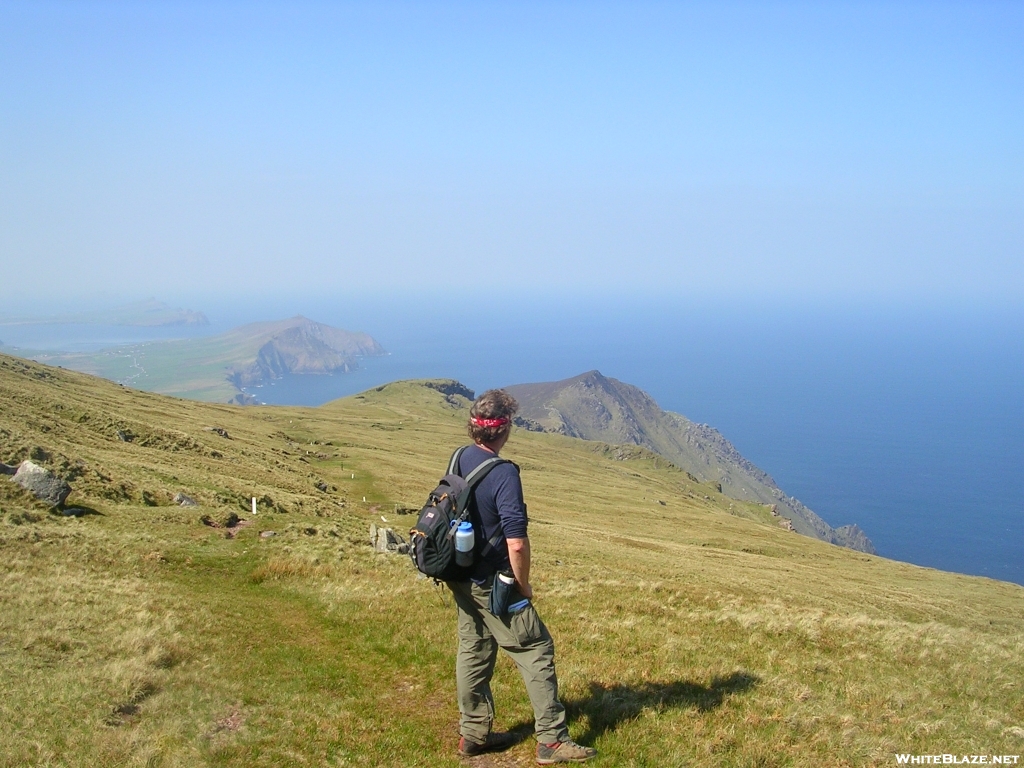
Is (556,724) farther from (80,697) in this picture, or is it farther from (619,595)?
(619,595)

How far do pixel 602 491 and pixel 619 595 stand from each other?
96.7 m

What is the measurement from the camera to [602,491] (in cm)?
11300

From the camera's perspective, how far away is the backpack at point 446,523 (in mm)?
7441

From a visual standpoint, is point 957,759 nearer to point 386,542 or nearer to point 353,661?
point 353,661

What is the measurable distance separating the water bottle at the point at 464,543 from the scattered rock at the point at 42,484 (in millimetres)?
19834

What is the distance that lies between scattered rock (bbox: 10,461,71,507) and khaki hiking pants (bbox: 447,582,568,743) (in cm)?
1928

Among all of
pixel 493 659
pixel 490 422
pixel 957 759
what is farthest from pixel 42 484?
pixel 957 759

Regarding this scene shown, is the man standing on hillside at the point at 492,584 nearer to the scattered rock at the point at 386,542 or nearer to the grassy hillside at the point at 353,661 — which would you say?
the grassy hillside at the point at 353,661

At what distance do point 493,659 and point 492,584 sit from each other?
1236mm

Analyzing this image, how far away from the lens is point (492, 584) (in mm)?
7648

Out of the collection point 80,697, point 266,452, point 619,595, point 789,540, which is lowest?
point 789,540

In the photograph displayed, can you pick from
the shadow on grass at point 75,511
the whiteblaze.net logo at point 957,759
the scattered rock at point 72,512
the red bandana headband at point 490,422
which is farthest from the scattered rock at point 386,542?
the whiteblaze.net logo at point 957,759

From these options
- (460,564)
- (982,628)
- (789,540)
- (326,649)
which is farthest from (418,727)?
(789,540)

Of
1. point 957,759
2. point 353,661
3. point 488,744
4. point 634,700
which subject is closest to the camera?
point 488,744
